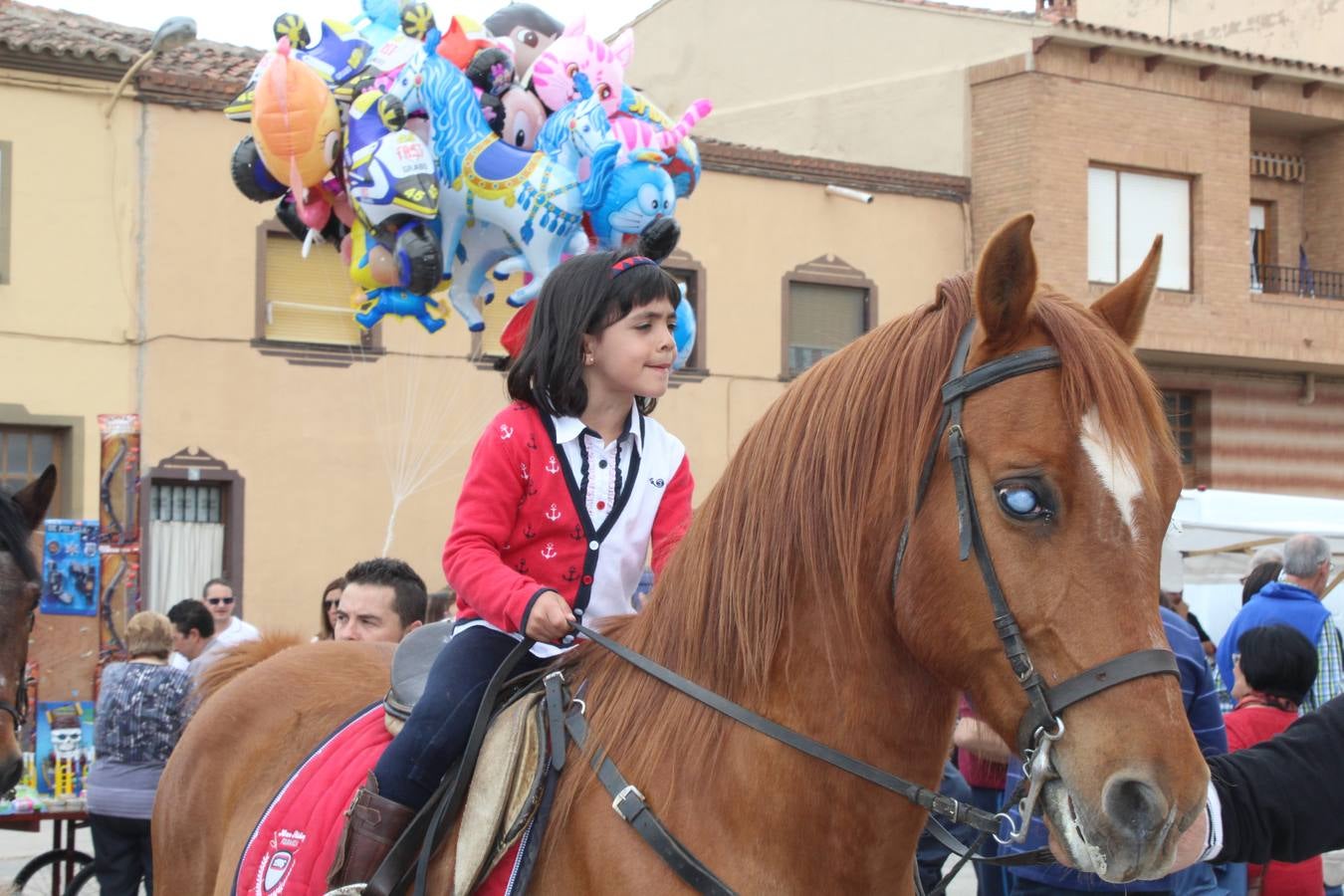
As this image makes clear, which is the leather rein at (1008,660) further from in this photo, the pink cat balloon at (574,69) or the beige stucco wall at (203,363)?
the beige stucco wall at (203,363)

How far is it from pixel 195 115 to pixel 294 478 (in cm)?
447

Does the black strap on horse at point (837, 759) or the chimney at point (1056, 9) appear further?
the chimney at point (1056, 9)

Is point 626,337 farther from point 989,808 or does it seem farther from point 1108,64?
point 1108,64

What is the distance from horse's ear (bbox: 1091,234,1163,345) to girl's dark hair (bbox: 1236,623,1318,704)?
2.92 meters

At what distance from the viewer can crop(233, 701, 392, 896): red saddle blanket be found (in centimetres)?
324

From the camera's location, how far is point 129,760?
713cm

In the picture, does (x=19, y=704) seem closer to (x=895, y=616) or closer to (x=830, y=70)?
(x=895, y=616)

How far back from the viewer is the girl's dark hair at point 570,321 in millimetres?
3094

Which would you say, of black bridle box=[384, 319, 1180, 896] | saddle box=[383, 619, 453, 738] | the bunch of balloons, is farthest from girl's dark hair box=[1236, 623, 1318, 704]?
the bunch of balloons

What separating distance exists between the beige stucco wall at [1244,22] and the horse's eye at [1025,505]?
28.4m

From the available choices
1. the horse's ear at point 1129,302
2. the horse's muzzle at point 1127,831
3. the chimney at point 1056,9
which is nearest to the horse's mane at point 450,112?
the horse's ear at point 1129,302

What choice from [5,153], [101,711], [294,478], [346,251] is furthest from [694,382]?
[101,711]

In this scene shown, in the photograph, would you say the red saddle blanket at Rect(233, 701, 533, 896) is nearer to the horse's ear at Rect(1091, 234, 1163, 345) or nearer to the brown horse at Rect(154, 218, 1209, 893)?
the brown horse at Rect(154, 218, 1209, 893)

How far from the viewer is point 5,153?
16.1 meters
